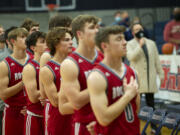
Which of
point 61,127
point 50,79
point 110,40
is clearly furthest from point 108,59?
point 61,127

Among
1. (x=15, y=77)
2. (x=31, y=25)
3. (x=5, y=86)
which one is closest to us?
(x=5, y=86)

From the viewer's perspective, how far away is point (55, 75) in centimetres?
421

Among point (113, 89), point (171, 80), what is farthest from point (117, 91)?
point (171, 80)

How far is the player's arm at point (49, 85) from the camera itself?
13.5 feet

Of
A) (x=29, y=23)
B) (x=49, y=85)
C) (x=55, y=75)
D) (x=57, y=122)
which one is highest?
(x=29, y=23)

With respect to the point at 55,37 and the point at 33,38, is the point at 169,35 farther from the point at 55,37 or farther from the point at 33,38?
the point at 55,37

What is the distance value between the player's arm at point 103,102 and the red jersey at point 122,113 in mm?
83

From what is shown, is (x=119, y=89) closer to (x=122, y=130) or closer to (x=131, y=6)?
(x=122, y=130)

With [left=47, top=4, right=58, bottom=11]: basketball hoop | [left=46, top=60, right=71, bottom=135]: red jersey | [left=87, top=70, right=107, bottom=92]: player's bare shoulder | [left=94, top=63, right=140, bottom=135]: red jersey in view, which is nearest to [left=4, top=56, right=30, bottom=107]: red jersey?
[left=46, top=60, right=71, bottom=135]: red jersey

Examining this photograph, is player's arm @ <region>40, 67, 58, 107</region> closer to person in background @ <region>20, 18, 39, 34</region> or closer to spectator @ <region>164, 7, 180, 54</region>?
person in background @ <region>20, 18, 39, 34</region>

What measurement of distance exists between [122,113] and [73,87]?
0.54 metres

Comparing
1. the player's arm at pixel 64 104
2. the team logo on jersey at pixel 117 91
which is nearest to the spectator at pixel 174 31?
the player's arm at pixel 64 104

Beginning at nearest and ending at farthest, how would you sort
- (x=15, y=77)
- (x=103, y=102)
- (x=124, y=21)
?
(x=103, y=102)
(x=15, y=77)
(x=124, y=21)

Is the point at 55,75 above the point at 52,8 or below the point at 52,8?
below
